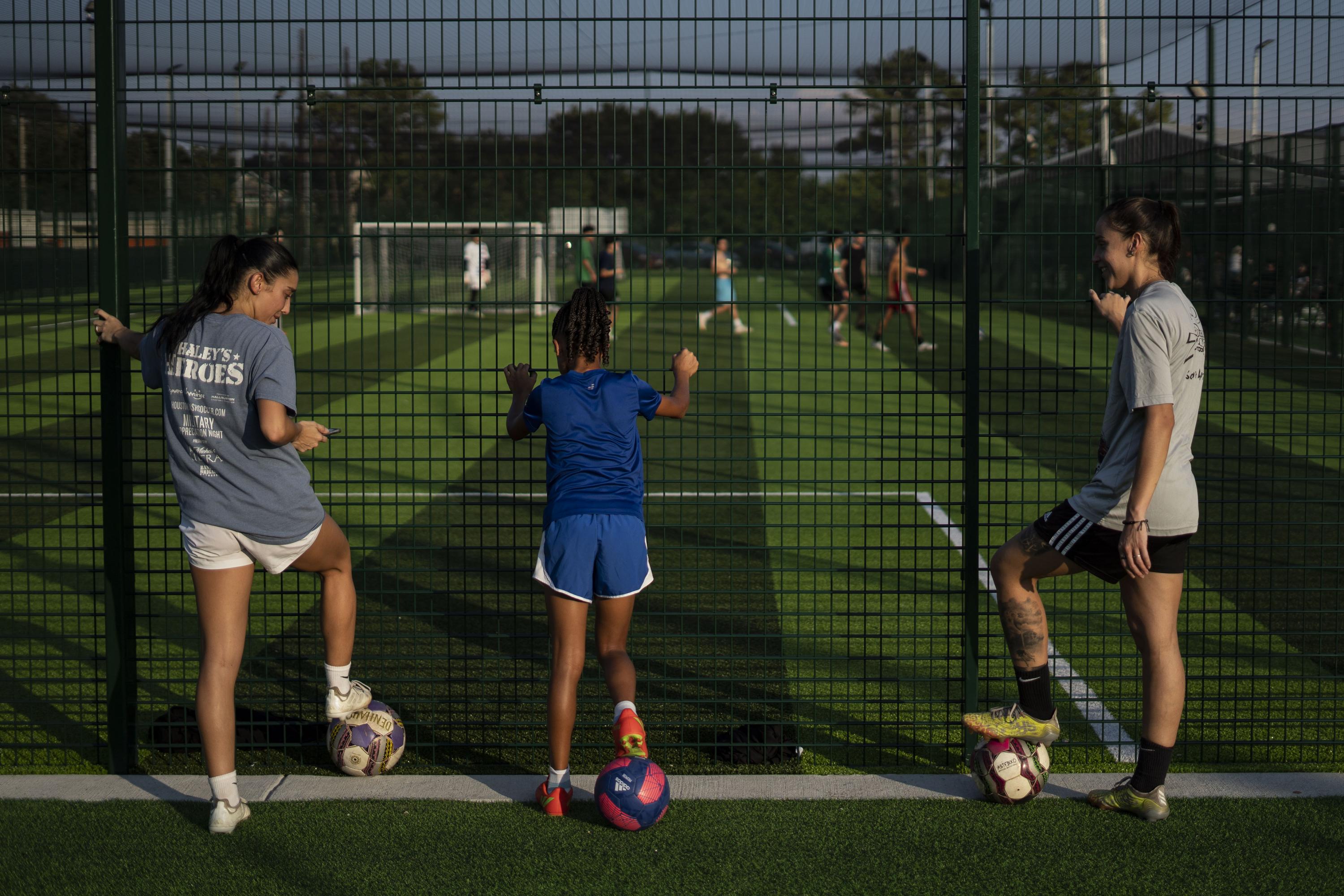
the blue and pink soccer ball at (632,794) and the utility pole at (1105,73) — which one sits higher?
the utility pole at (1105,73)

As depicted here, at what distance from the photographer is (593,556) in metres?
4.43

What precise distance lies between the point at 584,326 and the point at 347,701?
1712 millimetres

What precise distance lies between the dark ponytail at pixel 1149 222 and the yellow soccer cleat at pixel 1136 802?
178 centimetres

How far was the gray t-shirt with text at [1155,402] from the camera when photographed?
4.11m

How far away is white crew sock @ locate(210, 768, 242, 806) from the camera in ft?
14.4

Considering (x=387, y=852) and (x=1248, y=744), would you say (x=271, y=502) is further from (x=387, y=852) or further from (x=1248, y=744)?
(x=1248, y=744)

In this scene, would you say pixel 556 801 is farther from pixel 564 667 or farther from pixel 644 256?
pixel 644 256

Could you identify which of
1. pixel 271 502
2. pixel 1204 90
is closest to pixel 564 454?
pixel 271 502

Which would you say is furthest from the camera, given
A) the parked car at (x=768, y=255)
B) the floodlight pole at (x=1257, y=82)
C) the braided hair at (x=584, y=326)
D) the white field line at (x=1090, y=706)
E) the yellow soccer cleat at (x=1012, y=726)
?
the parked car at (x=768, y=255)

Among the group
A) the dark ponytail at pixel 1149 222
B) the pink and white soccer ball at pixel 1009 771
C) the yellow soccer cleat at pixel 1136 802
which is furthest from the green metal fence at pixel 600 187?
the yellow soccer cleat at pixel 1136 802

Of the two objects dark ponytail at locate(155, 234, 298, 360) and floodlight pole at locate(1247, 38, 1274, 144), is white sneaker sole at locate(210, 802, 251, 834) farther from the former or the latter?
floodlight pole at locate(1247, 38, 1274, 144)

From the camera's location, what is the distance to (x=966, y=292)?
4.91 meters

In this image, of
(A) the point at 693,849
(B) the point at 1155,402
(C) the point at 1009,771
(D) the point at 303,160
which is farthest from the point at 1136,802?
(D) the point at 303,160

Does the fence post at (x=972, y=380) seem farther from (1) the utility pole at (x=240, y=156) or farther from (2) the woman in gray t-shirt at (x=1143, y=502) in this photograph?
(1) the utility pole at (x=240, y=156)
